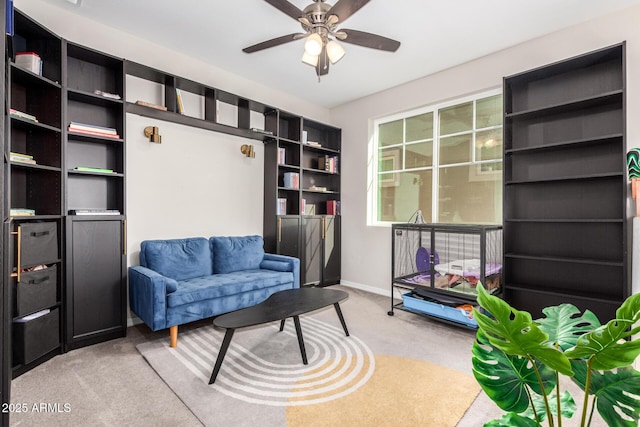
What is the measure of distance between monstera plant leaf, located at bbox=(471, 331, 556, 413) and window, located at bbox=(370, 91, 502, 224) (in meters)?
2.99

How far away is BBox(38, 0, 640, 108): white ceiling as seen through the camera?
2.60 meters

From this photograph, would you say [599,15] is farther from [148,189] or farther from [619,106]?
[148,189]

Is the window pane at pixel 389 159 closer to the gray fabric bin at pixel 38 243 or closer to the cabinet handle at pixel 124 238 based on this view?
the cabinet handle at pixel 124 238

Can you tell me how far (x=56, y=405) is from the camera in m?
1.80

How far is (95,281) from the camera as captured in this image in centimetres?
263

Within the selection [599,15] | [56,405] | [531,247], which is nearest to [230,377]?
[56,405]

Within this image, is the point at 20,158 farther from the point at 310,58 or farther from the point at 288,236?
the point at 288,236

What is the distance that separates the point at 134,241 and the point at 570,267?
4.19m

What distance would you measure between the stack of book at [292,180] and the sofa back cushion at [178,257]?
1.34 metres

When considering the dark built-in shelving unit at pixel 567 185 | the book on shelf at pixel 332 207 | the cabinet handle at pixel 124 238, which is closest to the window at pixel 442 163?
the dark built-in shelving unit at pixel 567 185

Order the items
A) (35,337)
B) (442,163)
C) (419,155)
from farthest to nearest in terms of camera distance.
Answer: (419,155) → (442,163) → (35,337)

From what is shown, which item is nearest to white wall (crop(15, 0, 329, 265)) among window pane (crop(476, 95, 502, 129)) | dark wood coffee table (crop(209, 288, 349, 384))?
dark wood coffee table (crop(209, 288, 349, 384))

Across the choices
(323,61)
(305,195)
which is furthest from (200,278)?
(323,61)

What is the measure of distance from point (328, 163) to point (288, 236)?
1333 millimetres
